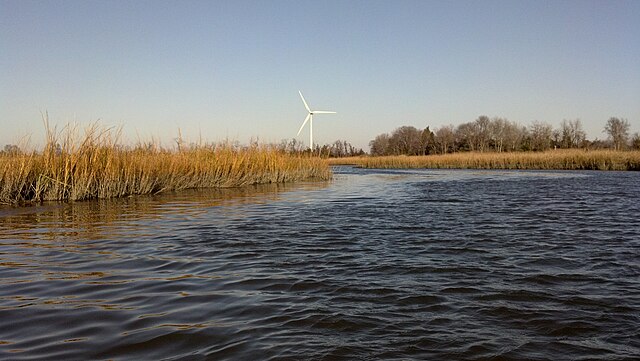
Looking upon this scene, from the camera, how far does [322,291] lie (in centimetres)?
371

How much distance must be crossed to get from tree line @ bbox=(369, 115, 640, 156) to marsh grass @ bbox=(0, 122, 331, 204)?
62.9m

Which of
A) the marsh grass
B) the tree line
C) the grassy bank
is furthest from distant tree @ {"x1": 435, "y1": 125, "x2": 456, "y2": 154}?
the marsh grass

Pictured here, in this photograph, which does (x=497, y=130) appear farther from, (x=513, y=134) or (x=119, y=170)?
(x=119, y=170)

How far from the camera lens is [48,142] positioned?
11508mm

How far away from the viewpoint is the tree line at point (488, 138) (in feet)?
245

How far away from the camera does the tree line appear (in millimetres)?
74625

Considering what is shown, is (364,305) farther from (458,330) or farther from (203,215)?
(203,215)

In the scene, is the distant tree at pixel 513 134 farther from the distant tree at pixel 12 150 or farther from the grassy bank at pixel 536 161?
the distant tree at pixel 12 150

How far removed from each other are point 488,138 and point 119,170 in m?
91.3

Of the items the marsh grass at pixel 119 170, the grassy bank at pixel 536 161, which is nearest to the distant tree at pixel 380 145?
the grassy bank at pixel 536 161

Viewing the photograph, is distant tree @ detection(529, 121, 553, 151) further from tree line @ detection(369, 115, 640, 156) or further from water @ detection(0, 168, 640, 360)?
water @ detection(0, 168, 640, 360)

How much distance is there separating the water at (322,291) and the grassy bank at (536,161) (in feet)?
91.6

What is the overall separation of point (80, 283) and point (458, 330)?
3.11 metres

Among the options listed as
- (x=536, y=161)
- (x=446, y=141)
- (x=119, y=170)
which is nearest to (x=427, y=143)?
(x=446, y=141)
